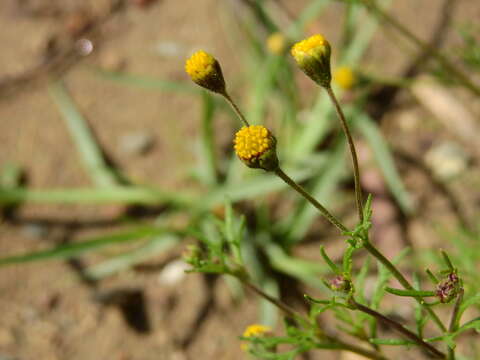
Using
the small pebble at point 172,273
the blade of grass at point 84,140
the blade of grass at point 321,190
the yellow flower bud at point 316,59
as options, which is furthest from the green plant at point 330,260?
the blade of grass at point 84,140

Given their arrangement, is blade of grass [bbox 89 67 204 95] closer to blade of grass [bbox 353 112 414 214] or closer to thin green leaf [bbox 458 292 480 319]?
blade of grass [bbox 353 112 414 214]

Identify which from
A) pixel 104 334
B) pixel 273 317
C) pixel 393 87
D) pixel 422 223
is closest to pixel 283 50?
pixel 393 87

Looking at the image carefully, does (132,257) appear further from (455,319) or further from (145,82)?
(455,319)

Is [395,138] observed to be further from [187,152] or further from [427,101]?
[187,152]

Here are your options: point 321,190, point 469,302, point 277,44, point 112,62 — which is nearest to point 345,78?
point 277,44

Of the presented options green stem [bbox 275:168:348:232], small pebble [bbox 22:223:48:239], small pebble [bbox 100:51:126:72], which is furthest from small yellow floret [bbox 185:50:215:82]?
small pebble [bbox 100:51:126:72]

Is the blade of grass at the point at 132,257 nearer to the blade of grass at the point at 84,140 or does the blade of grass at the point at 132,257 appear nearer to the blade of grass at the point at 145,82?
the blade of grass at the point at 84,140
